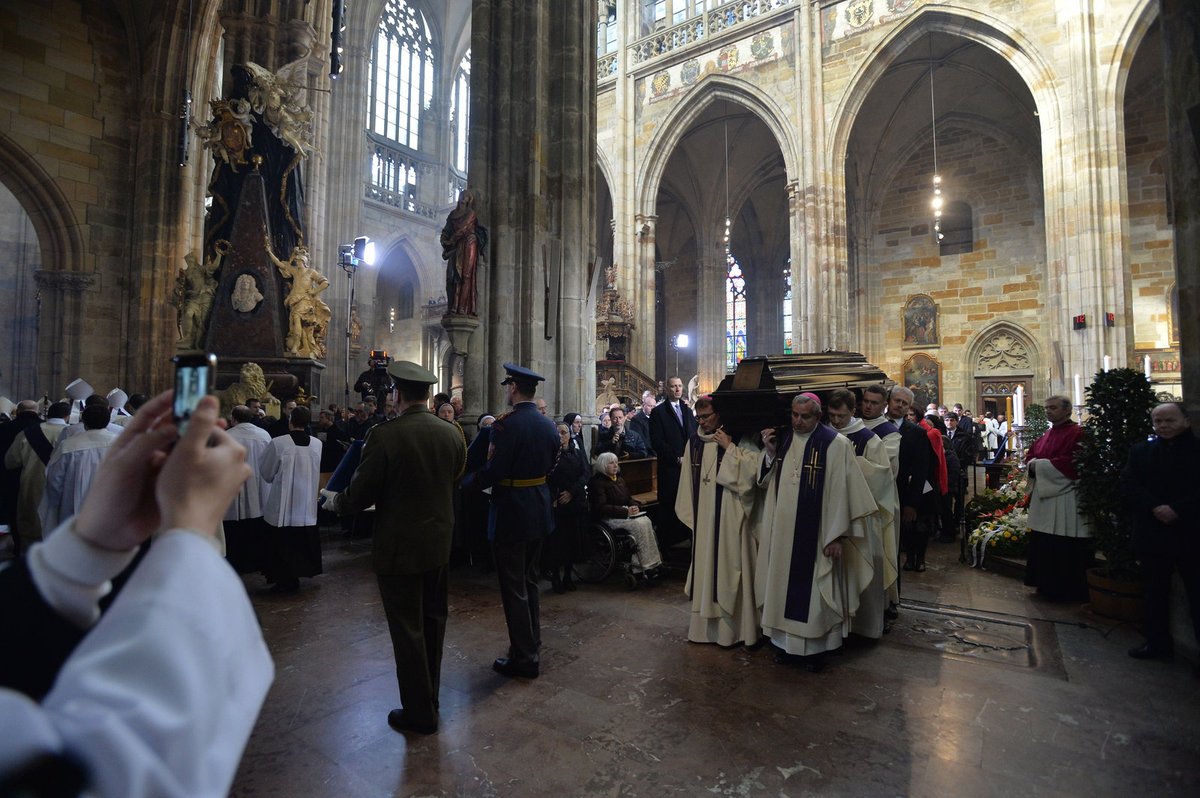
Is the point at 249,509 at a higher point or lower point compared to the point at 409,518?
lower

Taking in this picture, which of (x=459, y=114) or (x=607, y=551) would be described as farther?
(x=459, y=114)

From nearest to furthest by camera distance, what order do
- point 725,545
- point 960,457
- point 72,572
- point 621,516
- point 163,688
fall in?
1. point 163,688
2. point 72,572
3. point 725,545
4. point 621,516
5. point 960,457

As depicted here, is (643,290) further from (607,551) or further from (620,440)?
(607,551)

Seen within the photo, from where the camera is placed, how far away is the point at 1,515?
5.96 m

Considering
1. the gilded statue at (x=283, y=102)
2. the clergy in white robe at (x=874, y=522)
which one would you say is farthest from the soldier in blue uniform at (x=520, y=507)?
the gilded statue at (x=283, y=102)

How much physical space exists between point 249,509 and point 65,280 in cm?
971

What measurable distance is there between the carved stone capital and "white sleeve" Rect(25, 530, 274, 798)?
576 inches

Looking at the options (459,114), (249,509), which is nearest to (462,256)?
(249,509)

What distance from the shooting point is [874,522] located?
169 inches

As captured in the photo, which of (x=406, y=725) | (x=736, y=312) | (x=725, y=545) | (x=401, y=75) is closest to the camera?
(x=406, y=725)

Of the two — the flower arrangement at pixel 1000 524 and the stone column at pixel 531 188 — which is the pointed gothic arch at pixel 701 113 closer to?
the stone column at pixel 531 188

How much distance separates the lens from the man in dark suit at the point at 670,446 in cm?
669

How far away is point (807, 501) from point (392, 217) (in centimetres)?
2413

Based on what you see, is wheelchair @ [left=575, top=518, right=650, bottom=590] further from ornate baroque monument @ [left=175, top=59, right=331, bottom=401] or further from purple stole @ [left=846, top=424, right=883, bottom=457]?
ornate baroque monument @ [left=175, top=59, right=331, bottom=401]
